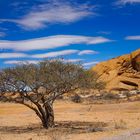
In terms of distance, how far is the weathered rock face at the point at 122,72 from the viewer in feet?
303

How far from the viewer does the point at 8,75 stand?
26938mm

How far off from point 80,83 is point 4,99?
4951mm

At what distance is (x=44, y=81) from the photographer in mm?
26578

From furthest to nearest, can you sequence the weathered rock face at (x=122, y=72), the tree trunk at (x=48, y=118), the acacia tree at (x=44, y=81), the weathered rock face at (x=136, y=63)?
the weathered rock face at (x=136, y=63), the weathered rock face at (x=122, y=72), the tree trunk at (x=48, y=118), the acacia tree at (x=44, y=81)

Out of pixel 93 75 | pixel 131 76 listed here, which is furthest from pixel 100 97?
pixel 93 75

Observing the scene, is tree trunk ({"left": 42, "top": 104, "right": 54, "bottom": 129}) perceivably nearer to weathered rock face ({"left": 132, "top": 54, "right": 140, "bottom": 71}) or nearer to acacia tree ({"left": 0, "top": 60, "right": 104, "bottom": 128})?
acacia tree ({"left": 0, "top": 60, "right": 104, "bottom": 128})

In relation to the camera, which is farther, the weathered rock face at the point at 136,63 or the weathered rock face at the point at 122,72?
the weathered rock face at the point at 136,63

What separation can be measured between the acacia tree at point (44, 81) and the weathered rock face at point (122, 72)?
61.1m

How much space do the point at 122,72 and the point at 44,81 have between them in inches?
2930

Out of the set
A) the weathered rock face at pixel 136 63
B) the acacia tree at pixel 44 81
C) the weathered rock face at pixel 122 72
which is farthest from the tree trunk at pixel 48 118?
the weathered rock face at pixel 136 63

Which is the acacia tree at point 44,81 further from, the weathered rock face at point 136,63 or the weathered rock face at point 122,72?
the weathered rock face at point 136,63

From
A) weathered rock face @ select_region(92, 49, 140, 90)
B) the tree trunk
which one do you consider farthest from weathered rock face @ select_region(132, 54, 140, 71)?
the tree trunk

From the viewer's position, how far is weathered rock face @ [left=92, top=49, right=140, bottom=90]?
9236 cm

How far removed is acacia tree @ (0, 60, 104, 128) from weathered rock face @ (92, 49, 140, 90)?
61147 mm
